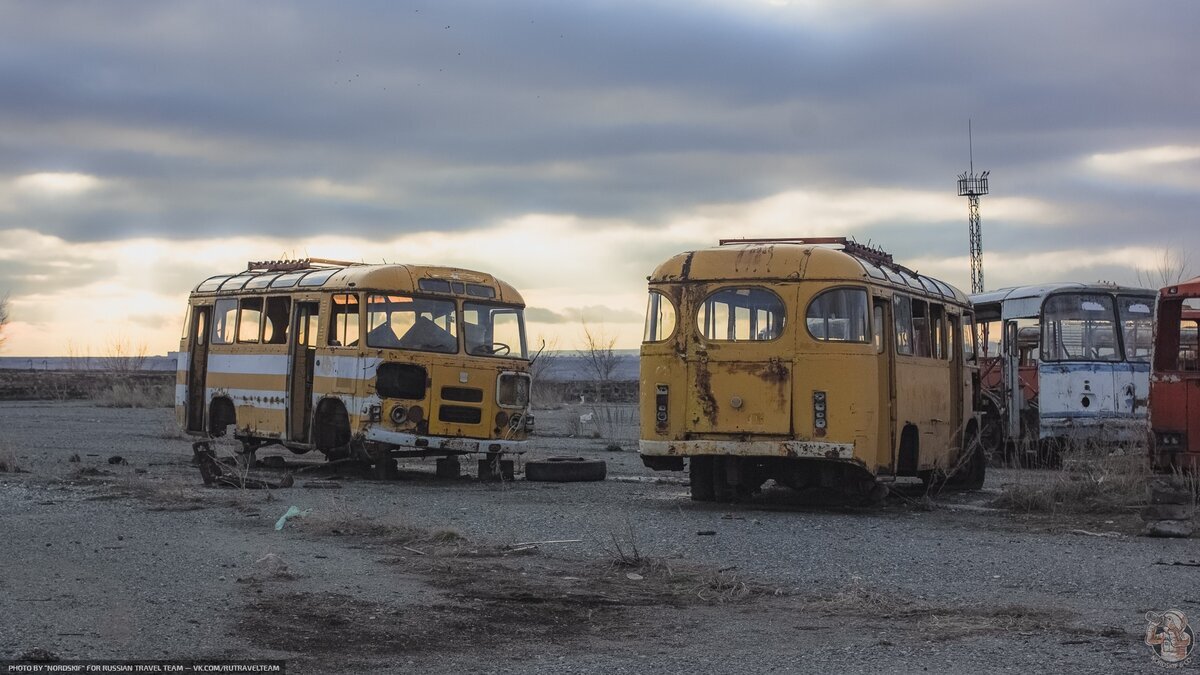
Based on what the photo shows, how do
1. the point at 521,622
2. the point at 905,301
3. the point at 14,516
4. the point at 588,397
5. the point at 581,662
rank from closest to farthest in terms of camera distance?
1. the point at 581,662
2. the point at 521,622
3. the point at 14,516
4. the point at 905,301
5. the point at 588,397

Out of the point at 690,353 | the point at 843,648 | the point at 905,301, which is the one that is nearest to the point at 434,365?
the point at 690,353

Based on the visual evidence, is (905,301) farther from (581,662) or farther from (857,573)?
(581,662)

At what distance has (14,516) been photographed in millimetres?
12773

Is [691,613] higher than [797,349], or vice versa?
[797,349]

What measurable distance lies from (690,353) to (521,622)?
22.5 ft

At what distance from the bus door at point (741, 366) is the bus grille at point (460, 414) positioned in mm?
4593

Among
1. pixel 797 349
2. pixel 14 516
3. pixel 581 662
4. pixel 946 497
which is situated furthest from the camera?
pixel 946 497

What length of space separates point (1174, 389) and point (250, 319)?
12.6 metres

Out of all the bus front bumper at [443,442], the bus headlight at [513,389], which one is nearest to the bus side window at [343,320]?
the bus front bumper at [443,442]

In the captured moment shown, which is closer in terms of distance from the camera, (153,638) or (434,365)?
(153,638)

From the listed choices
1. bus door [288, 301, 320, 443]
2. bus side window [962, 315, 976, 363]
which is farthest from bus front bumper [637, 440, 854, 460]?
bus door [288, 301, 320, 443]

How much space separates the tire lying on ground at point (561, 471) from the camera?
18391 mm

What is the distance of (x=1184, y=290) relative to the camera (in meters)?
14.8

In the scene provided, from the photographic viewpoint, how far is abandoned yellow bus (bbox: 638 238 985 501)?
13789 millimetres
